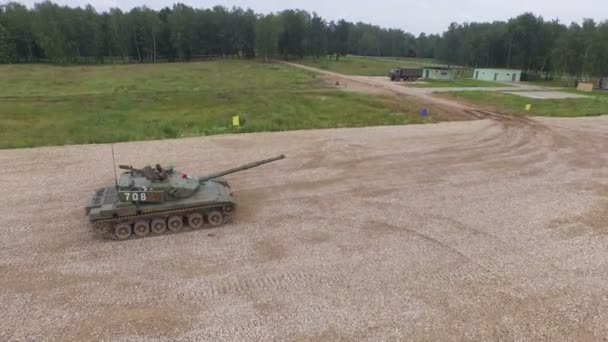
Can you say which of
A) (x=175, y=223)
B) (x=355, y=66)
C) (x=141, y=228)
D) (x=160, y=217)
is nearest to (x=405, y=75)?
(x=355, y=66)

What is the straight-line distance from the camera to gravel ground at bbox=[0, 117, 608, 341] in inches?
322

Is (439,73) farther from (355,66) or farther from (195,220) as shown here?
(195,220)

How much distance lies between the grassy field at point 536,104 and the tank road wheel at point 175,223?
30.4 metres

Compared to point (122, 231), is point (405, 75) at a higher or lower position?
higher

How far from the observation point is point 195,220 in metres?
12.1

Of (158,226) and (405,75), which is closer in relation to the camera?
(158,226)

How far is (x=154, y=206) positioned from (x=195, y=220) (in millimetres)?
1248

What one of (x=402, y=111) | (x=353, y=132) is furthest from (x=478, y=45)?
(x=353, y=132)

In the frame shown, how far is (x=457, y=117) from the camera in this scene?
103ft

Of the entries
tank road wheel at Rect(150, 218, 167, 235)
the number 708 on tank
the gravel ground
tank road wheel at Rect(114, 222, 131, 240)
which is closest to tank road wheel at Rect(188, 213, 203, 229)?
the gravel ground

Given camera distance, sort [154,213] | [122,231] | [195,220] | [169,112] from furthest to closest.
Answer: [169,112]
[195,220]
[154,213]
[122,231]

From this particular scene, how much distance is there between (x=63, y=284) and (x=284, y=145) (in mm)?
14266

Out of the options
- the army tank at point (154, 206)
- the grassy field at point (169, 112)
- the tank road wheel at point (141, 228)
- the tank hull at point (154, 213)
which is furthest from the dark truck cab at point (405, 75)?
the tank road wheel at point (141, 228)

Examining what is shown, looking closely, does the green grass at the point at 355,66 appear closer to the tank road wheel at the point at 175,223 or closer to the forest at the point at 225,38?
the forest at the point at 225,38
